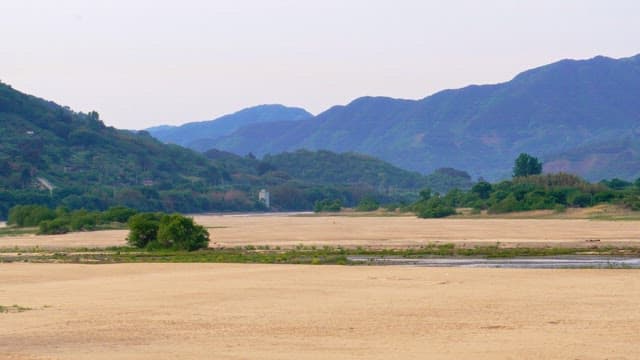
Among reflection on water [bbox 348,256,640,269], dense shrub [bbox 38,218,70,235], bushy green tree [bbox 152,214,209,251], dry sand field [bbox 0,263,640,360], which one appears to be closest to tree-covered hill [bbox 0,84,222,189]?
dense shrub [bbox 38,218,70,235]

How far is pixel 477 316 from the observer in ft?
83.6

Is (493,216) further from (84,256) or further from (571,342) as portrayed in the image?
(571,342)

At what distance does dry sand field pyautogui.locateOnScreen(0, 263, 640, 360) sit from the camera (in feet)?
70.4

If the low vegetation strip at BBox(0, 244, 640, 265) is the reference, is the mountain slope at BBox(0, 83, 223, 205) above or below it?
above

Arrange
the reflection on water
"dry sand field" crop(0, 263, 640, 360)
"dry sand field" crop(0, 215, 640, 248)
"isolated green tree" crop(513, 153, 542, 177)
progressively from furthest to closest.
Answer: "isolated green tree" crop(513, 153, 542, 177)
"dry sand field" crop(0, 215, 640, 248)
the reflection on water
"dry sand field" crop(0, 263, 640, 360)

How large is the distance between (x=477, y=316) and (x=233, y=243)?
3477cm

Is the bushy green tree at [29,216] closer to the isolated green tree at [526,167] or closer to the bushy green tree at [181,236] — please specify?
the bushy green tree at [181,236]

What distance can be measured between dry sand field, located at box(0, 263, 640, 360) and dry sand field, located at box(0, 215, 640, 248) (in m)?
19.1

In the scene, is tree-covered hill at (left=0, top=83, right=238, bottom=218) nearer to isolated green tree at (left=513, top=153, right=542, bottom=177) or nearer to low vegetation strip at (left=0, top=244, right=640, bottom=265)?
isolated green tree at (left=513, top=153, right=542, bottom=177)

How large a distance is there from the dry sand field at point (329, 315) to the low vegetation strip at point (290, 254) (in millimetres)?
7632

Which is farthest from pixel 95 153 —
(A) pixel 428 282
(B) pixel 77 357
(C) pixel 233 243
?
(B) pixel 77 357

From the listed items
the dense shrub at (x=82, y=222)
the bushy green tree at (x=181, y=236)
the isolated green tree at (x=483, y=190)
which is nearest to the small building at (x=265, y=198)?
the isolated green tree at (x=483, y=190)

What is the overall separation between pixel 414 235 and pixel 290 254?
54.4 feet

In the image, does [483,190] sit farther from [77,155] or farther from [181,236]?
[77,155]
